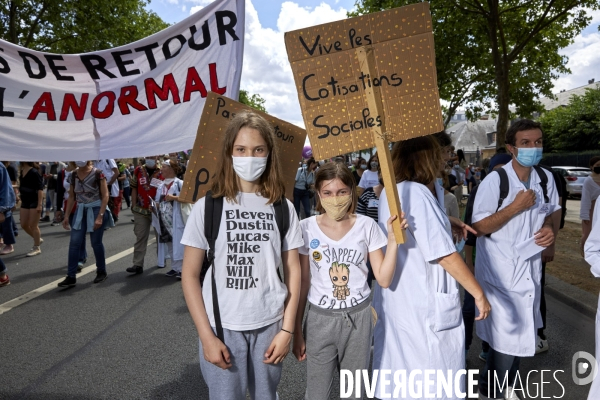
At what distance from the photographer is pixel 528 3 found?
1422cm

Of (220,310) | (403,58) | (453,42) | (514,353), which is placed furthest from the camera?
(453,42)

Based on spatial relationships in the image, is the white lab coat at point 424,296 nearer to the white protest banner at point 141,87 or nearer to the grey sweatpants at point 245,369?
the grey sweatpants at point 245,369

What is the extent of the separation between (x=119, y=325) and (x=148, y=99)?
2768 millimetres

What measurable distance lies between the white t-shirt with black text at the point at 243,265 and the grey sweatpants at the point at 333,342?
32cm

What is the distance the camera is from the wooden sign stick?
1.99m

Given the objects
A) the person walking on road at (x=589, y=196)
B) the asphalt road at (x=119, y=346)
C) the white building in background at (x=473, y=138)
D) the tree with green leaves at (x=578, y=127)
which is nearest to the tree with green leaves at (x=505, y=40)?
the person walking on road at (x=589, y=196)

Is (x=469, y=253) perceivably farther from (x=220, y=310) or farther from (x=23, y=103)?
(x=23, y=103)

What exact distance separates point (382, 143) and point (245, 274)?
2.83 feet

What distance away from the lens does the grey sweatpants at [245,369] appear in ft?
6.59

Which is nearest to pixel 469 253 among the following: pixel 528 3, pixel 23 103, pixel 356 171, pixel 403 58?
pixel 403 58

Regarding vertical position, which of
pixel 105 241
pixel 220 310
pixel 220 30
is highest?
pixel 220 30

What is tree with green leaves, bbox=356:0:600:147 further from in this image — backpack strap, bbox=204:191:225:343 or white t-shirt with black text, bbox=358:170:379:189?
backpack strap, bbox=204:191:225:343

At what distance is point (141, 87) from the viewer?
3.10m

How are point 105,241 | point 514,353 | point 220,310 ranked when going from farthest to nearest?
point 105,241 < point 514,353 < point 220,310
